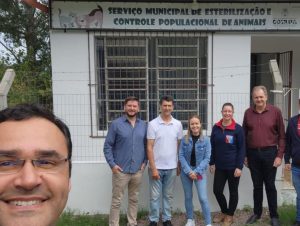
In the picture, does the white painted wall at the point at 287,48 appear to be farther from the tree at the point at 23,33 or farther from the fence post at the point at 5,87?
the tree at the point at 23,33

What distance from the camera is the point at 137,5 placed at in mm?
6703

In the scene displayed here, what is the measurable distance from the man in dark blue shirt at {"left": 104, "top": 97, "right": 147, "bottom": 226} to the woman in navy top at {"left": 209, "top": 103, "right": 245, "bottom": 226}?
0.95 m

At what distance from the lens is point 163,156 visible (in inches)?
198

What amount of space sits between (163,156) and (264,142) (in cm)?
131

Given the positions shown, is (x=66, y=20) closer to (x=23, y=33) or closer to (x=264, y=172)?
(x=264, y=172)

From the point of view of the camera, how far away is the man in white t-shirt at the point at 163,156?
16.4 ft

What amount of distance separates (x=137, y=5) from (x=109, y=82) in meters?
1.44

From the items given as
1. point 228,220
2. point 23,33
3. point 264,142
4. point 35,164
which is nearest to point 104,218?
point 228,220

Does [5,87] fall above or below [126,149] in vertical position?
above

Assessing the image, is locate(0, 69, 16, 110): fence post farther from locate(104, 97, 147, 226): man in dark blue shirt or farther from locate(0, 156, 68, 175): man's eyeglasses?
locate(0, 156, 68, 175): man's eyeglasses

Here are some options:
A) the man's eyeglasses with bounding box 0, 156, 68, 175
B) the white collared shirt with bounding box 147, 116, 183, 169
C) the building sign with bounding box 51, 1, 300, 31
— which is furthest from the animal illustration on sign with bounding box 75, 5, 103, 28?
the man's eyeglasses with bounding box 0, 156, 68, 175

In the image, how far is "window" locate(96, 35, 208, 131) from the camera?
22.9 ft

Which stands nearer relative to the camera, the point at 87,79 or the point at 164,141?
the point at 164,141

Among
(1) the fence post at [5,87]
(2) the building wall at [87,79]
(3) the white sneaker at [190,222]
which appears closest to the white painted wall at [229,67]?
(2) the building wall at [87,79]
